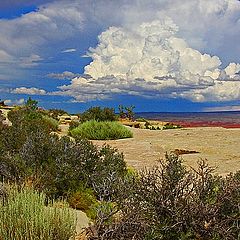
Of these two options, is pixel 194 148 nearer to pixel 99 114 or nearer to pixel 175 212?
pixel 99 114

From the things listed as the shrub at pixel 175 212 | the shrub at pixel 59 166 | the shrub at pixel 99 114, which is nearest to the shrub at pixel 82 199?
the shrub at pixel 59 166

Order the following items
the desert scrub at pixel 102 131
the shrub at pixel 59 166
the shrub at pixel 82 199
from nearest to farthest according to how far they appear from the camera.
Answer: the shrub at pixel 82 199
the shrub at pixel 59 166
the desert scrub at pixel 102 131

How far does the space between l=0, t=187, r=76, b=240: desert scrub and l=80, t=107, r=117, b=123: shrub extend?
27.8 m

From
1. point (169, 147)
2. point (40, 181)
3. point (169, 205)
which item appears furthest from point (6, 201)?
point (169, 147)

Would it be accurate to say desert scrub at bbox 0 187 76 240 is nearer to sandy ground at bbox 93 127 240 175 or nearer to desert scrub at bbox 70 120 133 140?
sandy ground at bbox 93 127 240 175

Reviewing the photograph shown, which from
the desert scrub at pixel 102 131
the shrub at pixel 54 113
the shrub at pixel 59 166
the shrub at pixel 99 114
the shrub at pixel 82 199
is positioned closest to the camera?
the shrub at pixel 82 199

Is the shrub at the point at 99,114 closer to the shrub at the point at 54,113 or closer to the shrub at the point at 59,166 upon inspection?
the shrub at the point at 54,113

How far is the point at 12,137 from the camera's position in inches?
540

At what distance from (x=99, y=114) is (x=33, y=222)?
2893cm

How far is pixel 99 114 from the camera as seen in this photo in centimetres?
3584

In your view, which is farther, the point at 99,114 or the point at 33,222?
the point at 99,114

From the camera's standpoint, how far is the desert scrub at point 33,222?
6884 mm

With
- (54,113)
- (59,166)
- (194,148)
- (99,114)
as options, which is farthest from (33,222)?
(54,113)

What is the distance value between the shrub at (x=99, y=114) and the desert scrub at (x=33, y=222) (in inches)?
1094
